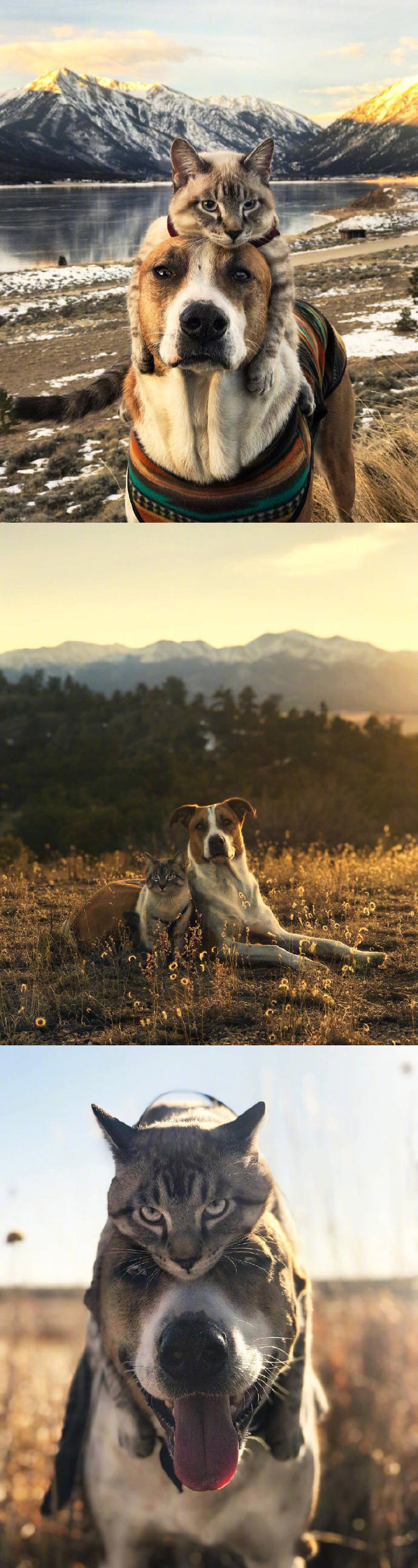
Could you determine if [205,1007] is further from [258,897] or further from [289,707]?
[289,707]

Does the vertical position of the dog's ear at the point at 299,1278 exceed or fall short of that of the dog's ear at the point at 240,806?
it falls short

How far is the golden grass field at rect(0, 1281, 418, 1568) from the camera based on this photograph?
237 cm

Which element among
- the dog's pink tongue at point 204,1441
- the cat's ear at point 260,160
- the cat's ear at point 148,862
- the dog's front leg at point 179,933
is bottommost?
the dog's pink tongue at point 204,1441

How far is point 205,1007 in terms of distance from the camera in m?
3.02

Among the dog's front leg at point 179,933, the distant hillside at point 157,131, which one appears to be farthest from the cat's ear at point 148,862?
the distant hillside at point 157,131

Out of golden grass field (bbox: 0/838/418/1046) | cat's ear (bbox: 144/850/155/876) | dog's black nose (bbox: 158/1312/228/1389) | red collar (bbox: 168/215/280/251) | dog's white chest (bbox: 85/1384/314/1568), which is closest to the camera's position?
dog's black nose (bbox: 158/1312/228/1389)

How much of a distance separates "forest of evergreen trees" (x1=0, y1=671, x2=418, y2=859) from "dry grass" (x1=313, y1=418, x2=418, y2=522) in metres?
0.69

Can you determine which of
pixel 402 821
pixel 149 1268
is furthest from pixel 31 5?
pixel 149 1268

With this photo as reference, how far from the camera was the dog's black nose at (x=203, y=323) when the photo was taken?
8.14ft

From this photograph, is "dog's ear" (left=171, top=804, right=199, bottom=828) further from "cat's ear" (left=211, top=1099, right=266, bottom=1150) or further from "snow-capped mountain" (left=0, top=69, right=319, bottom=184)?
→ "snow-capped mountain" (left=0, top=69, right=319, bottom=184)

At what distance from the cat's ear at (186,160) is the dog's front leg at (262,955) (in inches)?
81.0

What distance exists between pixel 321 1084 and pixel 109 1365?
0.84 metres

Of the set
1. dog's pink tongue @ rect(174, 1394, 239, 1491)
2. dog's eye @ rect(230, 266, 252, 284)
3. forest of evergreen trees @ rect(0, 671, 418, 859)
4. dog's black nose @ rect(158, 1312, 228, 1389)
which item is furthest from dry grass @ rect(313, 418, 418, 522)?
dog's pink tongue @ rect(174, 1394, 239, 1491)

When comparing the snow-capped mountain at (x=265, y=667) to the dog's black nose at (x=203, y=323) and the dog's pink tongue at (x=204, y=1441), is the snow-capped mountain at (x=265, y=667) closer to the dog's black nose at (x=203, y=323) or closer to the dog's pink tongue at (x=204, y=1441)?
the dog's black nose at (x=203, y=323)
